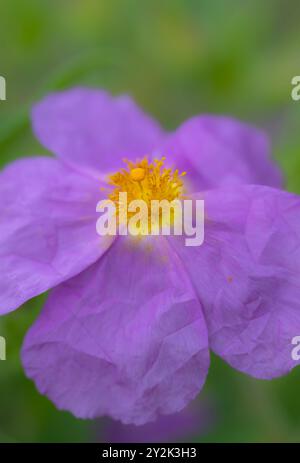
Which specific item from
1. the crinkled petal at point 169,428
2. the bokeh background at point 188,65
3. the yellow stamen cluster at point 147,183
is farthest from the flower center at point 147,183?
the crinkled petal at point 169,428

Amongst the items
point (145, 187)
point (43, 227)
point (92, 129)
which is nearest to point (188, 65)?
point (92, 129)

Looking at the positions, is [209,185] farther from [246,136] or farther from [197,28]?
[197,28]

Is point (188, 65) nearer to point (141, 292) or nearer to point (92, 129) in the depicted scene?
point (92, 129)

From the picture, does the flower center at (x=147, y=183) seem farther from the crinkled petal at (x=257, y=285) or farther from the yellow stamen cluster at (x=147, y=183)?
the crinkled petal at (x=257, y=285)

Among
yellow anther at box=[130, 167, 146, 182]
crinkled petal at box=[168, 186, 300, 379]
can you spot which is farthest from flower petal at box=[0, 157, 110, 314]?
crinkled petal at box=[168, 186, 300, 379]

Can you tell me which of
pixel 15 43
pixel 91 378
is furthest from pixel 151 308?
pixel 15 43

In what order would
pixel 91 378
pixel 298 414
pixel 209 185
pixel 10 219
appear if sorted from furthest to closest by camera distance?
1. pixel 298 414
2. pixel 209 185
3. pixel 10 219
4. pixel 91 378
